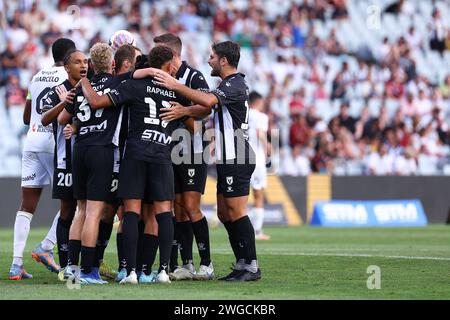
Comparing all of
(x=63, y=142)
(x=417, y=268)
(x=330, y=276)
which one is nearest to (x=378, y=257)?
(x=417, y=268)

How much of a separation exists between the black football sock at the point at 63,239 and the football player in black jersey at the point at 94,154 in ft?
2.99

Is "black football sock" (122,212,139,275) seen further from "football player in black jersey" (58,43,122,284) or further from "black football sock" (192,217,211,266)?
"black football sock" (192,217,211,266)

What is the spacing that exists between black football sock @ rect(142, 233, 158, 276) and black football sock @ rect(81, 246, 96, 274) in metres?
0.50

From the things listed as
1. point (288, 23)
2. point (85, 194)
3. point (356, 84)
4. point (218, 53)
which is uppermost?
point (288, 23)

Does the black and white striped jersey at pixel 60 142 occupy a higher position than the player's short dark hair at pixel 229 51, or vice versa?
the player's short dark hair at pixel 229 51

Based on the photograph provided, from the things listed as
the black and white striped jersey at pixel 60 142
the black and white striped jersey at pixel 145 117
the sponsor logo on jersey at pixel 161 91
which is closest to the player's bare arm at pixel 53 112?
the black and white striped jersey at pixel 60 142

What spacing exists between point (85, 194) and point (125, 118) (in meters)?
0.84

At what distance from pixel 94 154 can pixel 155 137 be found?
0.60 metres

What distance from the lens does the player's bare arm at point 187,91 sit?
384 inches

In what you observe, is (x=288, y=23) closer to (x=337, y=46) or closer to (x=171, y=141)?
(x=337, y=46)

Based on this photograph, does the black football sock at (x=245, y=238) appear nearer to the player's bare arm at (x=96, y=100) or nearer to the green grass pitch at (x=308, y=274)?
the green grass pitch at (x=308, y=274)

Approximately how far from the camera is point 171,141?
33.1ft

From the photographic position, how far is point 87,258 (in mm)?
9750
